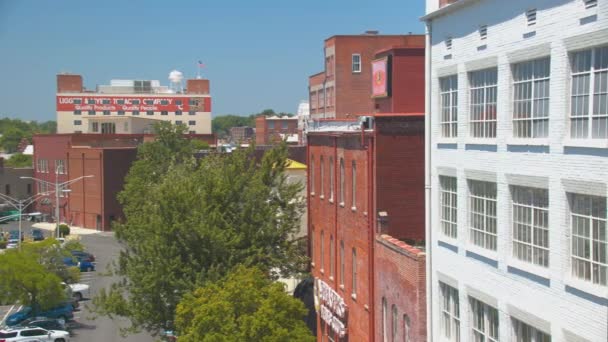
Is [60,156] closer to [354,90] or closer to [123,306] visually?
[354,90]

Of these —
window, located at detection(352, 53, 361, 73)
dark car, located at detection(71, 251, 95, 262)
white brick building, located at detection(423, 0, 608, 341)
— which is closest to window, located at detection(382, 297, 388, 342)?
white brick building, located at detection(423, 0, 608, 341)

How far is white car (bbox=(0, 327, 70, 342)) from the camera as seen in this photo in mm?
46250

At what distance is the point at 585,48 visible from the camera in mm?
16219

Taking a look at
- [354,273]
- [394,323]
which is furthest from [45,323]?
[394,323]

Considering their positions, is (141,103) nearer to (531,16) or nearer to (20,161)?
(20,161)

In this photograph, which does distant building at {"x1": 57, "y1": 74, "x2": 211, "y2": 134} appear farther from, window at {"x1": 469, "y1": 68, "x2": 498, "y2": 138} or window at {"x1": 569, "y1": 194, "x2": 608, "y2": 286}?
window at {"x1": 569, "y1": 194, "x2": 608, "y2": 286}

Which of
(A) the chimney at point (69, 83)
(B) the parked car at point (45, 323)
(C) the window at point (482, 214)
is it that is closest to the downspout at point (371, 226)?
(C) the window at point (482, 214)

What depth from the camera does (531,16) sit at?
18.4 metres

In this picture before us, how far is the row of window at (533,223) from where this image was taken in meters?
16.1

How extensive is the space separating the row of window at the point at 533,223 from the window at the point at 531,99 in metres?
1.24

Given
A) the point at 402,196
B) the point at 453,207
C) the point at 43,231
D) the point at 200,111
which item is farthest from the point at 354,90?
the point at 200,111

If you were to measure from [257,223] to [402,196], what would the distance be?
1075 cm

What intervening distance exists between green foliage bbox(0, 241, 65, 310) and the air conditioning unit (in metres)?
24.9

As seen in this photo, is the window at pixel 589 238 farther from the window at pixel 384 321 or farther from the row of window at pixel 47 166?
the row of window at pixel 47 166
